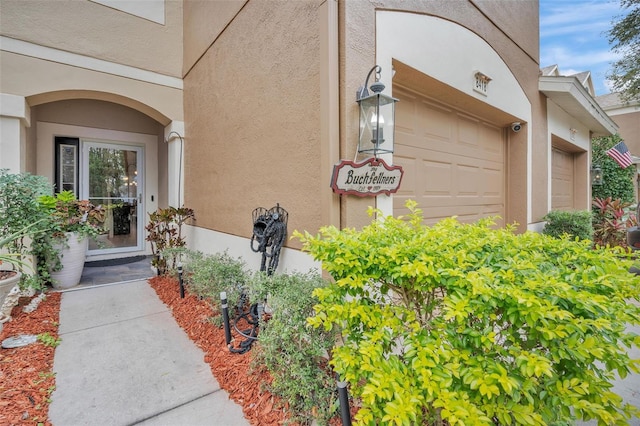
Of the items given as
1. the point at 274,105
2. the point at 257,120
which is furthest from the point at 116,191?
the point at 274,105

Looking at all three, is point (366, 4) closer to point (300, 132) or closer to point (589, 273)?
point (300, 132)

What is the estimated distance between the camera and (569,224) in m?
5.38

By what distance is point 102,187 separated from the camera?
636cm

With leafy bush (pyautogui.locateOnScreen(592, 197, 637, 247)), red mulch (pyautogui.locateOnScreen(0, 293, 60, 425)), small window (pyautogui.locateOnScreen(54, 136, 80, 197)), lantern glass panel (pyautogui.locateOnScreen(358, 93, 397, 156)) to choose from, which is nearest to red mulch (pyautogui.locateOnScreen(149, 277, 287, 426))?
red mulch (pyautogui.locateOnScreen(0, 293, 60, 425))

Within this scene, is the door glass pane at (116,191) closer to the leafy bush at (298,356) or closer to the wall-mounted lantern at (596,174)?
the leafy bush at (298,356)

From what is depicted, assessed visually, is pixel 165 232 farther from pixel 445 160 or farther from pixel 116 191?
pixel 445 160

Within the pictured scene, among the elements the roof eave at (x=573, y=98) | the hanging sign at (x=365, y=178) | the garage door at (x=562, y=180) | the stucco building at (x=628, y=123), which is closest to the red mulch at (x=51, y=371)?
the hanging sign at (x=365, y=178)

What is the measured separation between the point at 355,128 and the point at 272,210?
4.16ft

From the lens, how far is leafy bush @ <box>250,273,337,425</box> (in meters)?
1.91

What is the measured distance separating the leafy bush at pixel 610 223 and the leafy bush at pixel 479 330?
308 inches

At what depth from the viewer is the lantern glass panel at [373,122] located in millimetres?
2590

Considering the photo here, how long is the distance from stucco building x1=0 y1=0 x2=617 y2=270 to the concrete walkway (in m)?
1.25

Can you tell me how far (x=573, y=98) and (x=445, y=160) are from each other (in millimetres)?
3882

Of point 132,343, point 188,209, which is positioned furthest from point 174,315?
point 188,209
